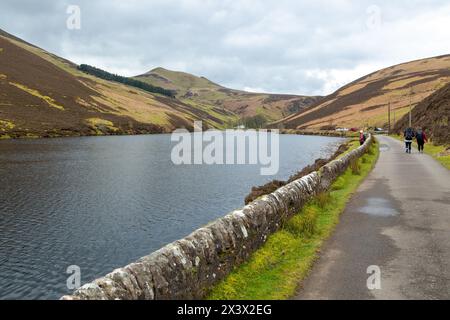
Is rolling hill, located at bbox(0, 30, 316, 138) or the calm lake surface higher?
rolling hill, located at bbox(0, 30, 316, 138)

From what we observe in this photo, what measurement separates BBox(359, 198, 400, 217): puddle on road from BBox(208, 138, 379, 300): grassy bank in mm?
1005

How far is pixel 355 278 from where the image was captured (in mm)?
8000

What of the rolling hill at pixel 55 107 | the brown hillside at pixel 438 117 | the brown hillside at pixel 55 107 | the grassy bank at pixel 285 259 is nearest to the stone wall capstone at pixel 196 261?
the grassy bank at pixel 285 259

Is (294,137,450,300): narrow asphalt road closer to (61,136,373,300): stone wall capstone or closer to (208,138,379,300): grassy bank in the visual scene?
(208,138,379,300): grassy bank

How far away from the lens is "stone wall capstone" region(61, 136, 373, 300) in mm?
6027

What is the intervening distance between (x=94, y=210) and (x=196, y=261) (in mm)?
20008

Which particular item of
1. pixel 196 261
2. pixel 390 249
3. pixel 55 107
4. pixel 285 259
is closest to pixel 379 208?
pixel 390 249

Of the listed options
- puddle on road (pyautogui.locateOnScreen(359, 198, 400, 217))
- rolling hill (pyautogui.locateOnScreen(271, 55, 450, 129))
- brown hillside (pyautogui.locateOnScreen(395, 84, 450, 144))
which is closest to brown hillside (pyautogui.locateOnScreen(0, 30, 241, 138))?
rolling hill (pyautogui.locateOnScreen(271, 55, 450, 129))

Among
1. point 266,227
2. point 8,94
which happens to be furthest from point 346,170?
point 8,94

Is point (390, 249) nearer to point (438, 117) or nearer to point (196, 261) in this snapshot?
point (196, 261)

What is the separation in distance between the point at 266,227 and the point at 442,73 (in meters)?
191

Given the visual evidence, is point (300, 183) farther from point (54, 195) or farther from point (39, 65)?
point (39, 65)

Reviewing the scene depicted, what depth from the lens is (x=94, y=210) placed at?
25.6 metres

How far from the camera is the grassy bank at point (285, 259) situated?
25.6 feet
